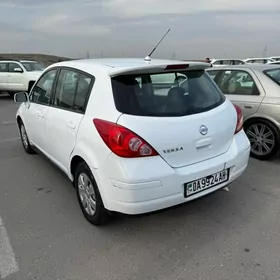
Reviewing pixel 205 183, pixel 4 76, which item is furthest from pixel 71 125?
pixel 4 76

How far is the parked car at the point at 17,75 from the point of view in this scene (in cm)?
1313

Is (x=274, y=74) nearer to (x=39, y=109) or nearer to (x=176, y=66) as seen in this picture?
(x=176, y=66)

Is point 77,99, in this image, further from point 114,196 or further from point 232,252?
point 232,252

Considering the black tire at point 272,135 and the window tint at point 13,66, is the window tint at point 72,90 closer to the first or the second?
the black tire at point 272,135

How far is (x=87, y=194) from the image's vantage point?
303 cm

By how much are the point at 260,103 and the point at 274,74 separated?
2.02ft

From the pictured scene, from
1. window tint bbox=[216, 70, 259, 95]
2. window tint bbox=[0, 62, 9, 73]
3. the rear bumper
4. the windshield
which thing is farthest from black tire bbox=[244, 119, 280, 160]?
window tint bbox=[0, 62, 9, 73]

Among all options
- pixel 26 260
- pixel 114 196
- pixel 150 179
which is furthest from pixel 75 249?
pixel 150 179

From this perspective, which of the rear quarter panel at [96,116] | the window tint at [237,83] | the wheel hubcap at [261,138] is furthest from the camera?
the window tint at [237,83]

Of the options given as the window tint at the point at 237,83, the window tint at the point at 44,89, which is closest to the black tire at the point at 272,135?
the window tint at the point at 237,83

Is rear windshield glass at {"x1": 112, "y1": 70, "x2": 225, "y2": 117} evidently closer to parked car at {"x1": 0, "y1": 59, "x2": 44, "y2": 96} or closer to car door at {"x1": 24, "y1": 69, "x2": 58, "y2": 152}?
car door at {"x1": 24, "y1": 69, "x2": 58, "y2": 152}

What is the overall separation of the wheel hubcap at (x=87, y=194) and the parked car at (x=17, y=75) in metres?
11.0

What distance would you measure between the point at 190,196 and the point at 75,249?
1.11 m

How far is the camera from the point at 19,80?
13.3m
